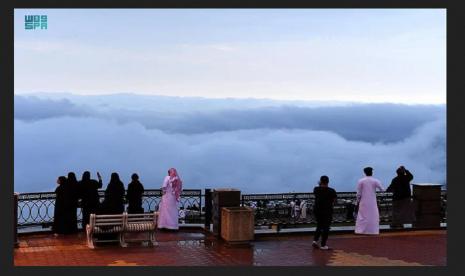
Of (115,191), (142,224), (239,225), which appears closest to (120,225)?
(142,224)

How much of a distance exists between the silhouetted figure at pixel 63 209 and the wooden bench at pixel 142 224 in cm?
187

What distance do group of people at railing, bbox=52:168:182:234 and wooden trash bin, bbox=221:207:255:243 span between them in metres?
2.21

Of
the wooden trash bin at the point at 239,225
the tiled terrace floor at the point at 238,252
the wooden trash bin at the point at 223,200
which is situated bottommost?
the tiled terrace floor at the point at 238,252

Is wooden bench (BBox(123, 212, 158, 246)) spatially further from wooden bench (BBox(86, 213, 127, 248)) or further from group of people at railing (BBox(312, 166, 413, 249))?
group of people at railing (BBox(312, 166, 413, 249))

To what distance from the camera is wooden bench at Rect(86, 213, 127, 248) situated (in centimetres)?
1209

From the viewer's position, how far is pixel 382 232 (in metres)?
14.3

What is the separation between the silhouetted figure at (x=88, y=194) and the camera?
13914 mm

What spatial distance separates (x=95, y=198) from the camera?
14.1 meters

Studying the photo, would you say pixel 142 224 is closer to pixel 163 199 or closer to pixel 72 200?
pixel 163 199

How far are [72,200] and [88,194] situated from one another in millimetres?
374

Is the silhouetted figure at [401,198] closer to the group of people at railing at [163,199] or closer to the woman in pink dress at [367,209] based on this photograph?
the group of people at railing at [163,199]

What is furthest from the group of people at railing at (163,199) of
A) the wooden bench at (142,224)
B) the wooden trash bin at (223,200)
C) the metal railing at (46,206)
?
the wooden trash bin at (223,200)

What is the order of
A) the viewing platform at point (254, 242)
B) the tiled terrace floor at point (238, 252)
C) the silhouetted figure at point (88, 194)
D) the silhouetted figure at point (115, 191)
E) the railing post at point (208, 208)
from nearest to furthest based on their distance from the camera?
the tiled terrace floor at point (238, 252), the viewing platform at point (254, 242), the silhouetted figure at point (115, 191), the silhouetted figure at point (88, 194), the railing post at point (208, 208)

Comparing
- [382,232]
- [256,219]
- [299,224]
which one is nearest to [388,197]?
[382,232]
